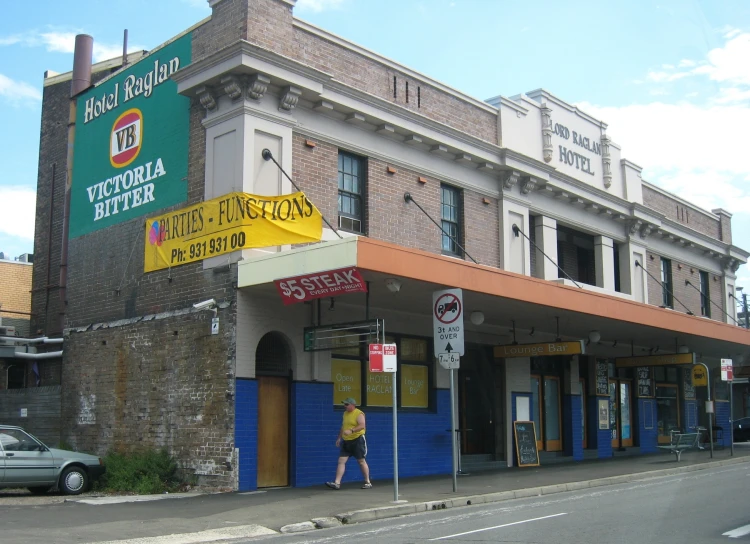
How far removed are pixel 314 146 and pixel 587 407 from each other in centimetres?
1335

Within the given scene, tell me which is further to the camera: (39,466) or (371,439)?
(371,439)

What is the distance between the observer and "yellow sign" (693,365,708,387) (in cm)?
2514

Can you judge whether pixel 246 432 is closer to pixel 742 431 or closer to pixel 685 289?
pixel 685 289

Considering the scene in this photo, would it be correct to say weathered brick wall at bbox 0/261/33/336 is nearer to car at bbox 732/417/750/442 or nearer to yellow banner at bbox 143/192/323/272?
yellow banner at bbox 143/192/323/272

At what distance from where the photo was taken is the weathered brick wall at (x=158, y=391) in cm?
1563

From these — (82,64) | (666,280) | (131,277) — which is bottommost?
(131,277)

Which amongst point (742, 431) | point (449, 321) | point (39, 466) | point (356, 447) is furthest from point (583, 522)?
point (742, 431)

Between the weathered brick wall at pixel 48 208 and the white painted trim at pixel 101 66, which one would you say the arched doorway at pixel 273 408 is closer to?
the weathered brick wall at pixel 48 208

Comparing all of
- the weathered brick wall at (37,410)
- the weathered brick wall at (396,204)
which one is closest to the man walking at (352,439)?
Result: the weathered brick wall at (396,204)

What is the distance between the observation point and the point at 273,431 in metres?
A: 16.2

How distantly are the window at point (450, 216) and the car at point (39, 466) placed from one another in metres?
9.52

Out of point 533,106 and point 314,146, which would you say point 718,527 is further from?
point 533,106

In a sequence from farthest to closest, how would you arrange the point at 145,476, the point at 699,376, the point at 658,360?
1. the point at 699,376
2. the point at 658,360
3. the point at 145,476

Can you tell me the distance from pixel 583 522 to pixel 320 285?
5.86m
